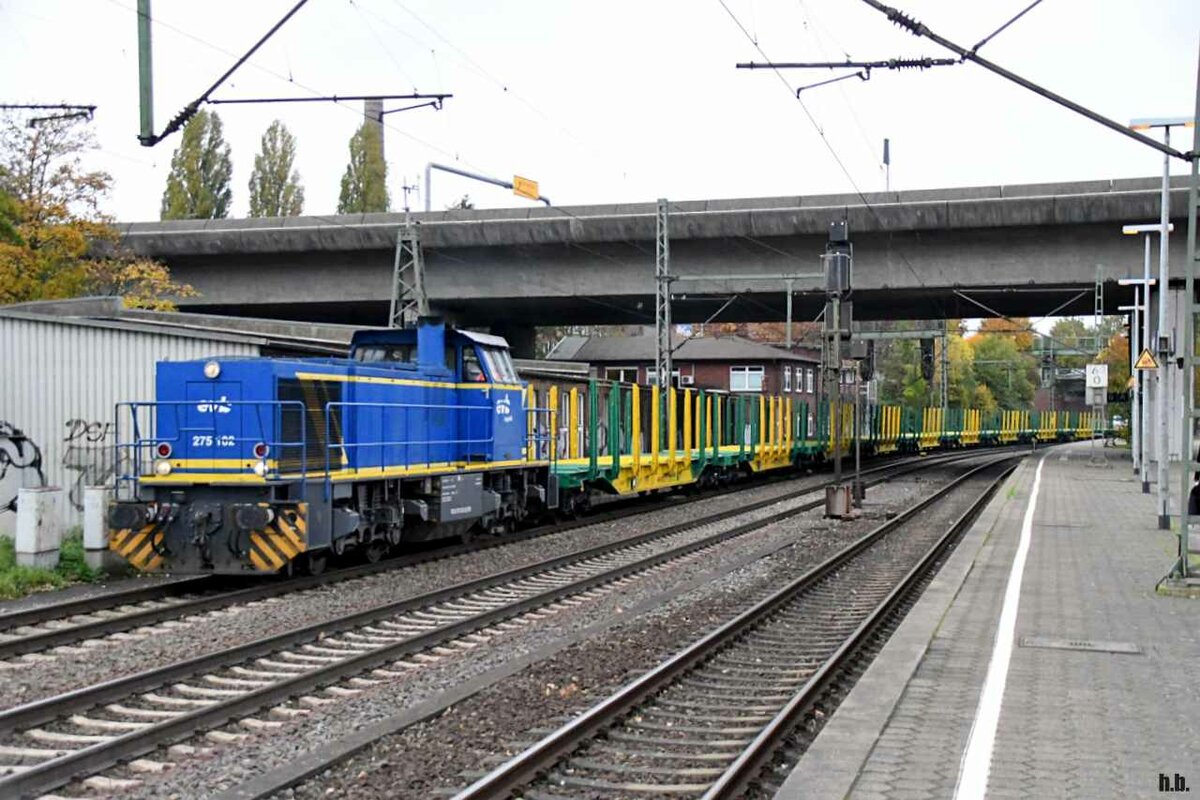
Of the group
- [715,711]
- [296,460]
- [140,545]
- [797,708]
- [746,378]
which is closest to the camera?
[797,708]

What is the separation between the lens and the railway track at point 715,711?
6035 mm

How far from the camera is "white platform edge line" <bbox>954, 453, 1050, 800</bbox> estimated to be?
18.7 ft

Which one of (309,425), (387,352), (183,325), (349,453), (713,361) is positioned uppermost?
(713,361)

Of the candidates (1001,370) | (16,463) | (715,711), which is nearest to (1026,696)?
(715,711)

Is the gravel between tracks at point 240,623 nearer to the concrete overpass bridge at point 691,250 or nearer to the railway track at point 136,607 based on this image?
the railway track at point 136,607

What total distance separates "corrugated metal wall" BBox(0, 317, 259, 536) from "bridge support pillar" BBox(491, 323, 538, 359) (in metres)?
26.5

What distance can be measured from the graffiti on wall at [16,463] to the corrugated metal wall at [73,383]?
5 cm

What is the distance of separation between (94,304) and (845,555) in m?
12.5

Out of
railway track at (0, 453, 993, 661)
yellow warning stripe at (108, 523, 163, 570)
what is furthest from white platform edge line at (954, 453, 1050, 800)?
yellow warning stripe at (108, 523, 163, 570)

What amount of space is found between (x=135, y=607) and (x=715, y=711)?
22.0ft

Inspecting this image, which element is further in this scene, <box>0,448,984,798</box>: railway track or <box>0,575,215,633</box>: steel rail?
<box>0,575,215,633</box>: steel rail

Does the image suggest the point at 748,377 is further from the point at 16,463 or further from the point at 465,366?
the point at 16,463

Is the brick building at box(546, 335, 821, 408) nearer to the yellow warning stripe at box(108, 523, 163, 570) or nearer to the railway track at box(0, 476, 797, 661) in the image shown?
the railway track at box(0, 476, 797, 661)

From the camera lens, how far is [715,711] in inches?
304
